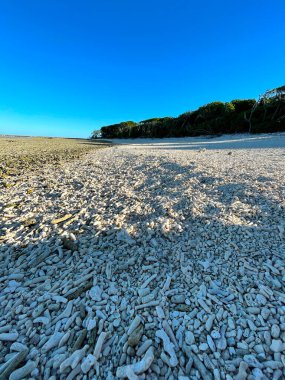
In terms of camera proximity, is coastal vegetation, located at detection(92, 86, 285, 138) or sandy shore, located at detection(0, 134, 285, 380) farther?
coastal vegetation, located at detection(92, 86, 285, 138)

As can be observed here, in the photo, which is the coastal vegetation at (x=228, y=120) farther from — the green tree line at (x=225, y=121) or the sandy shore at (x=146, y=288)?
the sandy shore at (x=146, y=288)

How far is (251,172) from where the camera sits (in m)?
7.67

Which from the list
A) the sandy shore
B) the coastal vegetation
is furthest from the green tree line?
the sandy shore

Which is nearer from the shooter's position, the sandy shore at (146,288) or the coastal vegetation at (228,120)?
the sandy shore at (146,288)

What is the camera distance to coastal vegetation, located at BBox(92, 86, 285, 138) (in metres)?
28.3

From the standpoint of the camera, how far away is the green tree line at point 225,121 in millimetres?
28281

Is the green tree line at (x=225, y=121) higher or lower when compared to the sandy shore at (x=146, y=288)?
higher

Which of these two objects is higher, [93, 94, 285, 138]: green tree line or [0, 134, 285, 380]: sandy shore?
[93, 94, 285, 138]: green tree line

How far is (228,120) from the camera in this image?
1388 inches

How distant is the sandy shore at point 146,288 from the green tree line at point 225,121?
2783cm

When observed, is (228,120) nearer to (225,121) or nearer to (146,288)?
(225,121)

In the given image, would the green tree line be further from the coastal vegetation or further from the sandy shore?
the sandy shore

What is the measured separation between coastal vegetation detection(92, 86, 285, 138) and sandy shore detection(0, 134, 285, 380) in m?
27.9

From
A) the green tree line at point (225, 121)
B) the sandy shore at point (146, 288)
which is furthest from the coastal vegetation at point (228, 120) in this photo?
the sandy shore at point (146, 288)
